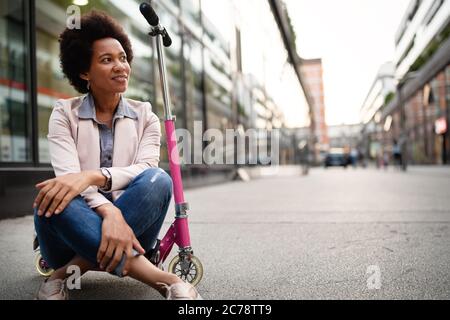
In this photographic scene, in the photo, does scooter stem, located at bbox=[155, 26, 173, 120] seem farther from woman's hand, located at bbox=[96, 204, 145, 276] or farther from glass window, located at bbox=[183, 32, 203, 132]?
glass window, located at bbox=[183, 32, 203, 132]

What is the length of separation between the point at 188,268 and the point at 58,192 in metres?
0.62

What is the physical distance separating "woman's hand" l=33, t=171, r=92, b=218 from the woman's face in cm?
40

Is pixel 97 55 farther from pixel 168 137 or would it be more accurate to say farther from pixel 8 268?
pixel 8 268

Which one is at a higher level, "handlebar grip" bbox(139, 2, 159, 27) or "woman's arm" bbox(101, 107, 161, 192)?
"handlebar grip" bbox(139, 2, 159, 27)

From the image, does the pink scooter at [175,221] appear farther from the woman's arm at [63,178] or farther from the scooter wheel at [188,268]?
the woman's arm at [63,178]

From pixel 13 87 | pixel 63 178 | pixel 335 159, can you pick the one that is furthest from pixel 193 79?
pixel 335 159

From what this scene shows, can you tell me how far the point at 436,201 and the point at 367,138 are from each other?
66.5 metres

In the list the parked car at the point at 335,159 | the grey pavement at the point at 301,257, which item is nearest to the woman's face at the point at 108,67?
the grey pavement at the point at 301,257

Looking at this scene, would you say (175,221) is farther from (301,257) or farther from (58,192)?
(301,257)

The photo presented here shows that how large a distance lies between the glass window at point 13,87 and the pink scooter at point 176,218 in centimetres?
374

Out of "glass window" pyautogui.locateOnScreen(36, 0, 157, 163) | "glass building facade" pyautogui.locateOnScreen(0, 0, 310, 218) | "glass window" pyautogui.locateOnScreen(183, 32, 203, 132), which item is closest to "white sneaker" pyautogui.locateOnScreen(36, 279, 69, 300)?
"glass building facade" pyautogui.locateOnScreen(0, 0, 310, 218)

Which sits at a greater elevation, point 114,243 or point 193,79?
point 193,79

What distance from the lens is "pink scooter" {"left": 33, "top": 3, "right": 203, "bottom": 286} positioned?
71.4 inches

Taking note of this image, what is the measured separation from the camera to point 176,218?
183cm
